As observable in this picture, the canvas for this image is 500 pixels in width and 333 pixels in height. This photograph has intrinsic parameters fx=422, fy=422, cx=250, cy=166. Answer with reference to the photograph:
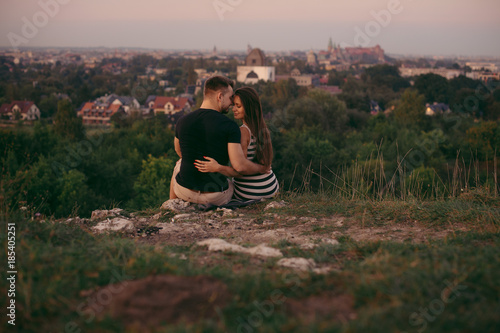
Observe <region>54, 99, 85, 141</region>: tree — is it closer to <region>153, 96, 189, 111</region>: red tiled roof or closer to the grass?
<region>153, 96, 189, 111</region>: red tiled roof

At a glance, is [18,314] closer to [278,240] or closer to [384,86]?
[278,240]

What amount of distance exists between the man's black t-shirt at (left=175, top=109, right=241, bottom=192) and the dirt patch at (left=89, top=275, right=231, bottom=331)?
96.4 inches

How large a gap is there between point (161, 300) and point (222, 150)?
9.05 feet

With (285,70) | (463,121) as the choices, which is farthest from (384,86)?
(285,70)

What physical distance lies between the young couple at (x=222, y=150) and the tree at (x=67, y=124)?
3424cm

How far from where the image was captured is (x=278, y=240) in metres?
3.71

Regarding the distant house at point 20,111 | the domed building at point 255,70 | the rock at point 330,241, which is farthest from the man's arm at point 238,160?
the domed building at point 255,70

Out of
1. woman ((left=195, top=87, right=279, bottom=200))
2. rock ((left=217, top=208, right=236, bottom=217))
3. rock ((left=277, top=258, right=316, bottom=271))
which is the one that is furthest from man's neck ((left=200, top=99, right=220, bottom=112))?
rock ((left=277, top=258, right=316, bottom=271))

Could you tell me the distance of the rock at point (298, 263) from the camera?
284cm

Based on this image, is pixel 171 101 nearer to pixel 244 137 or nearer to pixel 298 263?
pixel 244 137

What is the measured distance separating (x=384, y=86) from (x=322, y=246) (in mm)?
88942

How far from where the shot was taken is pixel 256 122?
504cm

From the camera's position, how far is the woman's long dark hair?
498cm

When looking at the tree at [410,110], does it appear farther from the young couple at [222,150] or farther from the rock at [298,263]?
the rock at [298,263]
